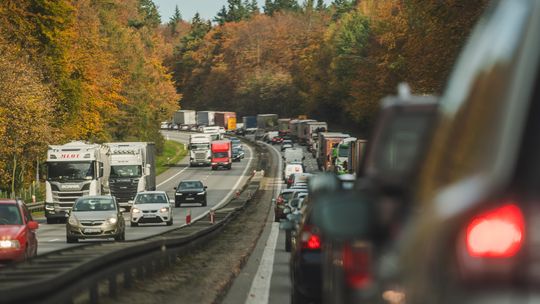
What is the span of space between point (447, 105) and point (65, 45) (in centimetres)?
8722

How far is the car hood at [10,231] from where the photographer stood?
24.6 m

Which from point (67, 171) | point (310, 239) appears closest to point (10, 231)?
point (310, 239)

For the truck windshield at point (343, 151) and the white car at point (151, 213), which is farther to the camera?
the truck windshield at point (343, 151)

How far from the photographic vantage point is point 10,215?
2617cm

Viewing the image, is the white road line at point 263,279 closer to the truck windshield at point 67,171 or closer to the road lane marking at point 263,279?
the road lane marking at point 263,279

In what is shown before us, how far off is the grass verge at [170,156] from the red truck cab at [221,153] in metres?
5.95

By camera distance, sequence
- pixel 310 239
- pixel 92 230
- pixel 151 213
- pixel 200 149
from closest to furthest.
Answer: pixel 310 239
pixel 92 230
pixel 151 213
pixel 200 149

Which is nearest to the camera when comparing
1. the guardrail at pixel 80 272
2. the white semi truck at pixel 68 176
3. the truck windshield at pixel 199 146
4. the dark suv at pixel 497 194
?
the dark suv at pixel 497 194

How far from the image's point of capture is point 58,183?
56.4 meters

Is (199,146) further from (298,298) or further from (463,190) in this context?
(463,190)

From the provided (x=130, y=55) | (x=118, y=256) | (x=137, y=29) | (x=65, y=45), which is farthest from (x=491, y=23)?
(x=137, y=29)

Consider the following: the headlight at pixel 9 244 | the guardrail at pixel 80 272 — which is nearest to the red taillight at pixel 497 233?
the guardrail at pixel 80 272

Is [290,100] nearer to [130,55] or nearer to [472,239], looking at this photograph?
[130,55]

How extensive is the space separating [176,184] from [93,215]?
66354mm
